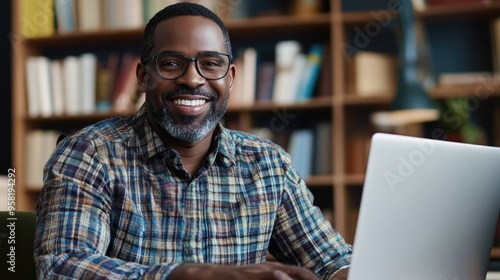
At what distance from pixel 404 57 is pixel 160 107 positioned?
1.93 meters

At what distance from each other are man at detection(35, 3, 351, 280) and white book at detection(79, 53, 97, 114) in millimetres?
2006

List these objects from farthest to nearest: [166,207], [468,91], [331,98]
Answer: [331,98]
[468,91]
[166,207]

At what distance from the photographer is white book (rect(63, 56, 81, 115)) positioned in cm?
349

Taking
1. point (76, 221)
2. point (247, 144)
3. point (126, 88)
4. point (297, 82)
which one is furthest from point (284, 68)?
point (76, 221)

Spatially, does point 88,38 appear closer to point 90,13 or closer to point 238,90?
point 90,13

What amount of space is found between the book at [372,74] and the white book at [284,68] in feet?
0.93

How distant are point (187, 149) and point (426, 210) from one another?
24.0 inches

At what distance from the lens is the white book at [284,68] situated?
3.27 meters

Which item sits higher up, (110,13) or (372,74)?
(110,13)

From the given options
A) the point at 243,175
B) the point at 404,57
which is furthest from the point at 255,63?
the point at 243,175

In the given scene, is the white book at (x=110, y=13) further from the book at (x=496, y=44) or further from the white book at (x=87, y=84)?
the book at (x=496, y=44)

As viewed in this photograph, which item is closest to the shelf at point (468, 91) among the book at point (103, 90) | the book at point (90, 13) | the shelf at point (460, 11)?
the shelf at point (460, 11)

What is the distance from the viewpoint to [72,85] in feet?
11.4

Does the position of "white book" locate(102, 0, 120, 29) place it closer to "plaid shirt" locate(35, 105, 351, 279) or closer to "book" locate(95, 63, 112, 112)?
"book" locate(95, 63, 112, 112)
